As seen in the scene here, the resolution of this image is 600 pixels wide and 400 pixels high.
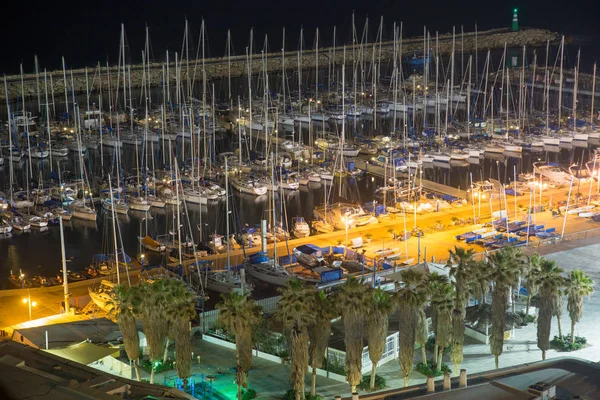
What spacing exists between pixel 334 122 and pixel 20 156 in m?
26.4

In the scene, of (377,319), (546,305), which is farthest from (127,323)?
(546,305)

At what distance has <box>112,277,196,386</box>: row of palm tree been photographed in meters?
32.8

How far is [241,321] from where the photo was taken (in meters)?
31.8

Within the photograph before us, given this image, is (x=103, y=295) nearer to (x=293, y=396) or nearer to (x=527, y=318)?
(x=293, y=396)

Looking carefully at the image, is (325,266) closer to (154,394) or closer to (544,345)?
(544,345)

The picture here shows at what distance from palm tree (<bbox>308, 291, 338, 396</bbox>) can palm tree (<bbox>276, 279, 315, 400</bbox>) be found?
433 millimetres

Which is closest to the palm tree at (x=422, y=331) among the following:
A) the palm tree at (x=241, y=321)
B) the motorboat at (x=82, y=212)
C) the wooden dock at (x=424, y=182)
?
the palm tree at (x=241, y=321)

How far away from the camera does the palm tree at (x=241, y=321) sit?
31.8 meters

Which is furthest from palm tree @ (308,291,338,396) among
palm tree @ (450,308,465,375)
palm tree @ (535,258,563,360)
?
palm tree @ (535,258,563,360)

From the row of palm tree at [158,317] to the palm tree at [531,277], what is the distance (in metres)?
12.5

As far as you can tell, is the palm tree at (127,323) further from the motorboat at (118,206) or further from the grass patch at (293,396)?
the motorboat at (118,206)

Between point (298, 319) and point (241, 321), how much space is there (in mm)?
1740

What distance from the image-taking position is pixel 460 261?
→ 35688mm

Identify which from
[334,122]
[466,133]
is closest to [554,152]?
[466,133]
